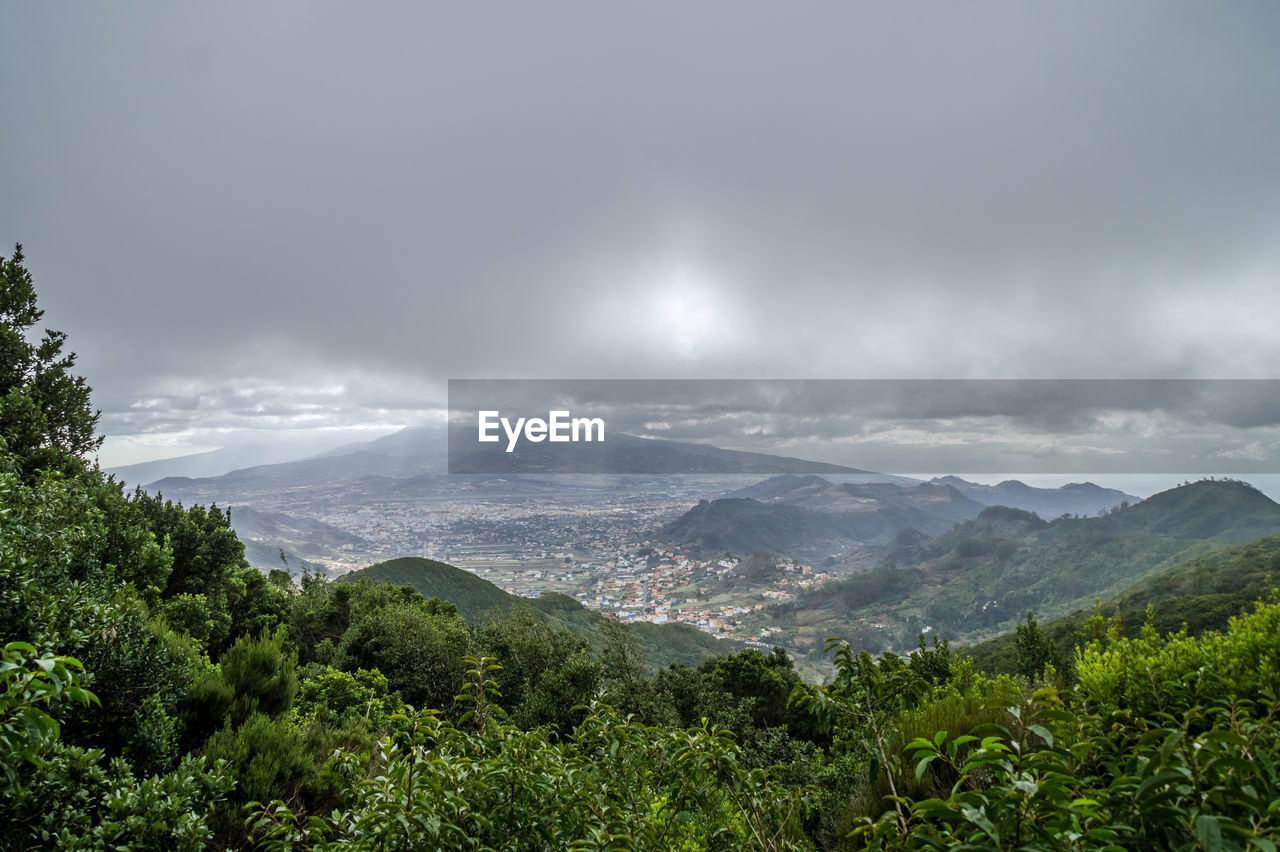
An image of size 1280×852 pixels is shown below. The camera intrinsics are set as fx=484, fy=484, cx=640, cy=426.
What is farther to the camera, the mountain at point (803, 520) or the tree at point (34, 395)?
the mountain at point (803, 520)

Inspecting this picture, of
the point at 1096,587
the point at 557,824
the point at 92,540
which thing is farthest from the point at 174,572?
the point at 1096,587

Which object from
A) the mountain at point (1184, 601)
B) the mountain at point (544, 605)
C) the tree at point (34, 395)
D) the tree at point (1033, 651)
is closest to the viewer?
the tree at point (34, 395)

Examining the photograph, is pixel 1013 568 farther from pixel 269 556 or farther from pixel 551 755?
pixel 269 556

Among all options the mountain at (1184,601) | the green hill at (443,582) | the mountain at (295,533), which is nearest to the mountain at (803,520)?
the green hill at (443,582)

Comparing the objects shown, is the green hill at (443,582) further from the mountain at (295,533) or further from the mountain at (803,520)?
the mountain at (803,520)

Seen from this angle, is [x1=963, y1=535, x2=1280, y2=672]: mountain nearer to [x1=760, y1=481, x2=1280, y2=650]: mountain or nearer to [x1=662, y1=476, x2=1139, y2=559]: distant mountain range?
[x1=760, y1=481, x2=1280, y2=650]: mountain

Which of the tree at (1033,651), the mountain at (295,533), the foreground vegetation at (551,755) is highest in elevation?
the foreground vegetation at (551,755)

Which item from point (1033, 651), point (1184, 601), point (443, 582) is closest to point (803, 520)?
point (1184, 601)
